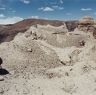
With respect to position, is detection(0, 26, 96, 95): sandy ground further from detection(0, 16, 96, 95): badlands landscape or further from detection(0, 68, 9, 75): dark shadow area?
detection(0, 68, 9, 75): dark shadow area

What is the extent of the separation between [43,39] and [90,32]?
12.5 ft

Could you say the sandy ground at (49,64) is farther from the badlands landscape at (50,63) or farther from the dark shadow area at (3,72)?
the dark shadow area at (3,72)

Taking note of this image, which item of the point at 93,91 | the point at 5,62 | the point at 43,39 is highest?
the point at 43,39

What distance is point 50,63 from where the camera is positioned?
1585cm

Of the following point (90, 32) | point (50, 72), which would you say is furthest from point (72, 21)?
point (50, 72)

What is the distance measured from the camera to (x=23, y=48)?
16.5 m

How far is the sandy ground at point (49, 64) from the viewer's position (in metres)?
12.7

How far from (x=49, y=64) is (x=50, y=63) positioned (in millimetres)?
118

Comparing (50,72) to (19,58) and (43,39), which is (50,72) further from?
(43,39)

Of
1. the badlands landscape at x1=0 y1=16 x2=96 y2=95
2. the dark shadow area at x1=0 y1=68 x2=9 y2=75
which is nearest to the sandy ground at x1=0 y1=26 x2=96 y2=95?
the badlands landscape at x1=0 y1=16 x2=96 y2=95

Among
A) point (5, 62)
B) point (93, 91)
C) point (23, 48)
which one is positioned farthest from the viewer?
point (23, 48)

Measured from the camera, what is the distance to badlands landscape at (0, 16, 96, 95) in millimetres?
12706

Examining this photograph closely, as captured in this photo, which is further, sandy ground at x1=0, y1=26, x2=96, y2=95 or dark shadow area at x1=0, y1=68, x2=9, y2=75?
dark shadow area at x1=0, y1=68, x2=9, y2=75

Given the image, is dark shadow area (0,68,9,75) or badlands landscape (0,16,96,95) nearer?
badlands landscape (0,16,96,95)
